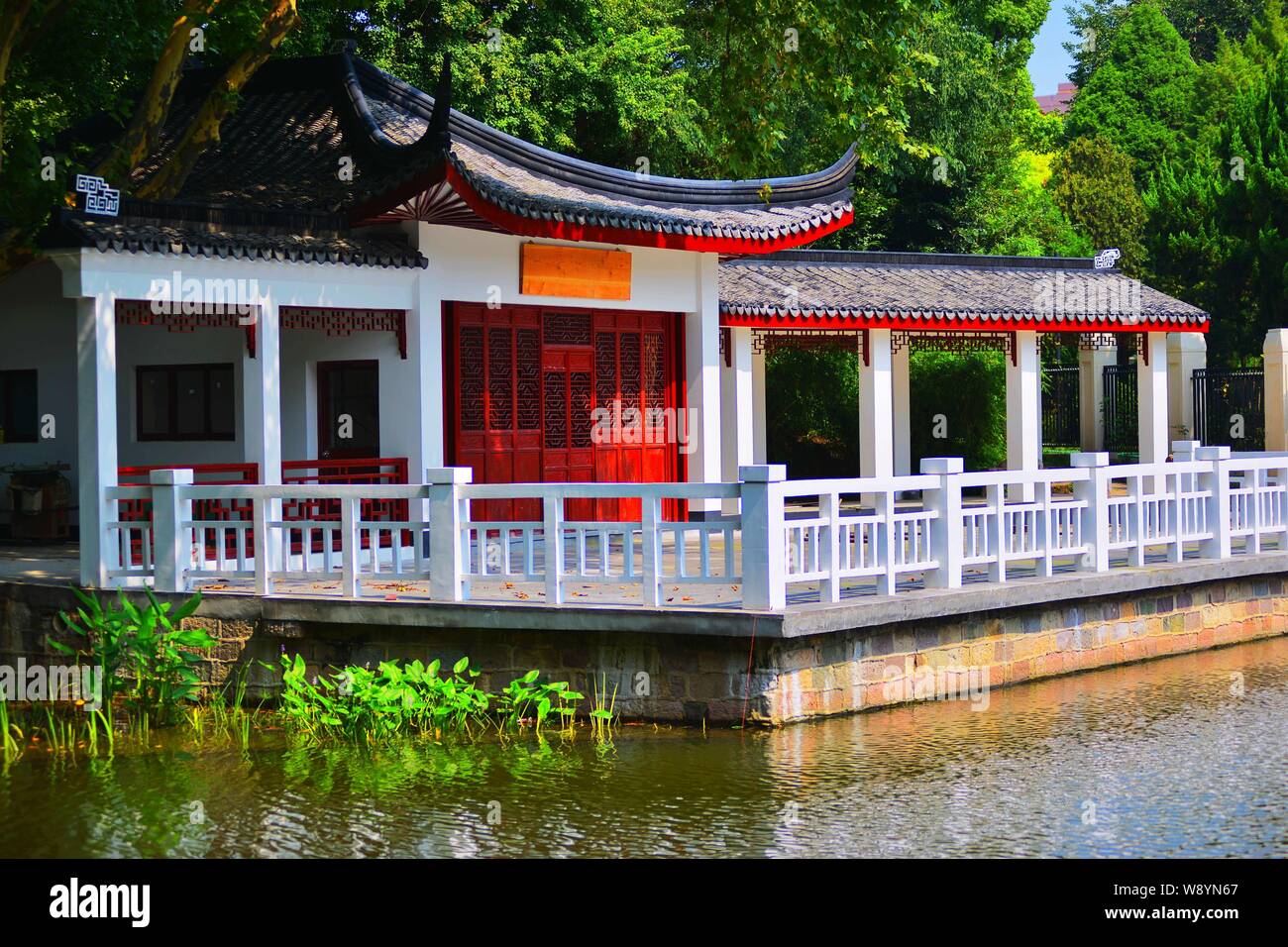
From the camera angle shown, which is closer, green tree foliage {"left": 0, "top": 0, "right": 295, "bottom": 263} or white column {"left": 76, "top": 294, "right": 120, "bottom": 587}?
white column {"left": 76, "top": 294, "right": 120, "bottom": 587}

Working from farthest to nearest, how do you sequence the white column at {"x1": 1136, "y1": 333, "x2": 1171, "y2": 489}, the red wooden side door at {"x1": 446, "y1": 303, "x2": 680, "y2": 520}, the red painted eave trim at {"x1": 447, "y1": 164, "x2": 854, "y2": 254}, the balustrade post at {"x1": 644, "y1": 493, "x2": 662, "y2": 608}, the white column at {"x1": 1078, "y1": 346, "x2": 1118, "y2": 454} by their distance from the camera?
1. the white column at {"x1": 1078, "y1": 346, "x2": 1118, "y2": 454}
2. the white column at {"x1": 1136, "y1": 333, "x2": 1171, "y2": 489}
3. the red wooden side door at {"x1": 446, "y1": 303, "x2": 680, "y2": 520}
4. the red painted eave trim at {"x1": 447, "y1": 164, "x2": 854, "y2": 254}
5. the balustrade post at {"x1": 644, "y1": 493, "x2": 662, "y2": 608}

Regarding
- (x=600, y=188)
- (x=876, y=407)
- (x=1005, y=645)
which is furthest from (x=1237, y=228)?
(x=1005, y=645)

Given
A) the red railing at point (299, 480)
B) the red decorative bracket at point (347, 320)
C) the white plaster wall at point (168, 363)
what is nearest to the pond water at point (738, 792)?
the red railing at point (299, 480)

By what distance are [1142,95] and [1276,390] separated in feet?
87.7

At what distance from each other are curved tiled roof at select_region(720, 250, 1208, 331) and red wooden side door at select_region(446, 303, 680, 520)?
173cm

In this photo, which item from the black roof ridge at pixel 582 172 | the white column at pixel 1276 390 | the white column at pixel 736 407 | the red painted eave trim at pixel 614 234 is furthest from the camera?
the white column at pixel 1276 390

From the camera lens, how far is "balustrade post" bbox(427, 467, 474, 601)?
33.7ft

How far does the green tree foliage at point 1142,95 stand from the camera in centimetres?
4388

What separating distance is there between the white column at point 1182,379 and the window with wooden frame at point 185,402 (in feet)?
48.6

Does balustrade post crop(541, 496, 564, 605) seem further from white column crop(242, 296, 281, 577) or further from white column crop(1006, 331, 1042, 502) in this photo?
white column crop(1006, 331, 1042, 502)

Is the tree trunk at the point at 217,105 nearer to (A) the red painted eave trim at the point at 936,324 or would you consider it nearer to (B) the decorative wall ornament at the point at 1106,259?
(A) the red painted eave trim at the point at 936,324

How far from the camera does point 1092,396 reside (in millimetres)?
26438

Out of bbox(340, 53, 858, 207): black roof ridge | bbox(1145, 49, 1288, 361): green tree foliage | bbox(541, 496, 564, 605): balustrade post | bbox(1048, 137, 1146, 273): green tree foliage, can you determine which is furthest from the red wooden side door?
bbox(1048, 137, 1146, 273): green tree foliage

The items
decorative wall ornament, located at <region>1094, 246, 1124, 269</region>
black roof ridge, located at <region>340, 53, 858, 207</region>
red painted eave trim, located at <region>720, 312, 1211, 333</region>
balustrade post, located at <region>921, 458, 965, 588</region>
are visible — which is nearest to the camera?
balustrade post, located at <region>921, 458, 965, 588</region>
